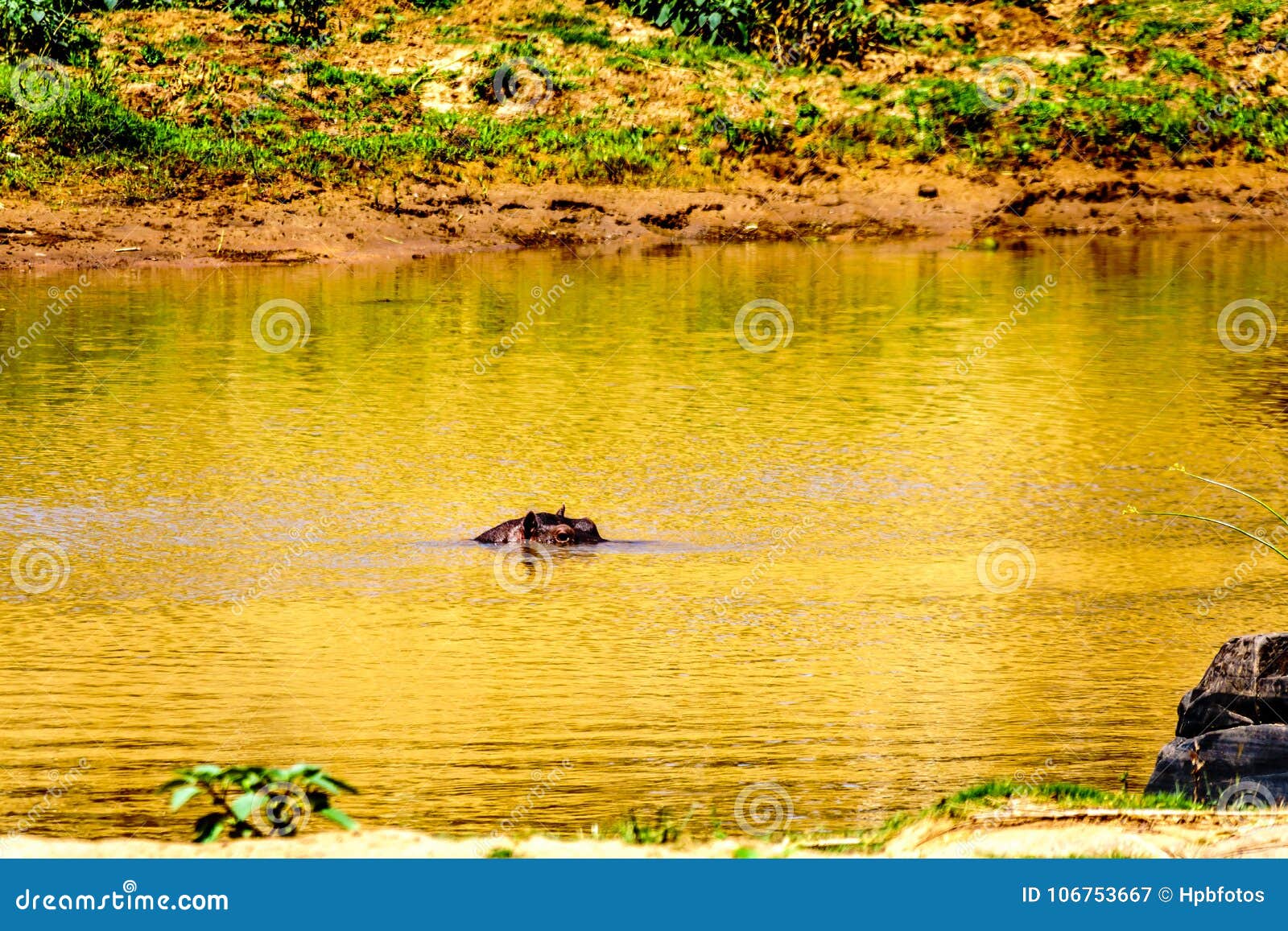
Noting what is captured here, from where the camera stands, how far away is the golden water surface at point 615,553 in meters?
7.10

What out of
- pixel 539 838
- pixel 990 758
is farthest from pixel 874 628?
pixel 539 838

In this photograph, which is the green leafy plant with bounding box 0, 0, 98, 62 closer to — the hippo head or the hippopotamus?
the hippopotamus

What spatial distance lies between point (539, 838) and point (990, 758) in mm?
2387

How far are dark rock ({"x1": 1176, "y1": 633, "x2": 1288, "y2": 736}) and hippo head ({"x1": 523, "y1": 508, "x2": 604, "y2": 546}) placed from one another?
4423 mm

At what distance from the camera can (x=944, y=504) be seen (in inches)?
446

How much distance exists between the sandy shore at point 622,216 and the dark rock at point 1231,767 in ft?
58.5

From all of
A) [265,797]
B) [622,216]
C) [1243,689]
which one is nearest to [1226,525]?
[1243,689]

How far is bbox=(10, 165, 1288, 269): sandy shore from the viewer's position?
22.4 m

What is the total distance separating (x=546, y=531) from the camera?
33.6ft

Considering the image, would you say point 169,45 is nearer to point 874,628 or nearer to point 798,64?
point 798,64

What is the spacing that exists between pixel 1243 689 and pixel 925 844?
179cm

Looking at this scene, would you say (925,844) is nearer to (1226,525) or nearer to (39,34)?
(1226,525)

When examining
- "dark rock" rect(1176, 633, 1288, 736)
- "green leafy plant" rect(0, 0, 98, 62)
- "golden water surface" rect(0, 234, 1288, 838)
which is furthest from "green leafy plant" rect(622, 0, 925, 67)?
"dark rock" rect(1176, 633, 1288, 736)

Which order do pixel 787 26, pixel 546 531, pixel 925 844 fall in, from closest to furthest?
1. pixel 925 844
2. pixel 546 531
3. pixel 787 26
